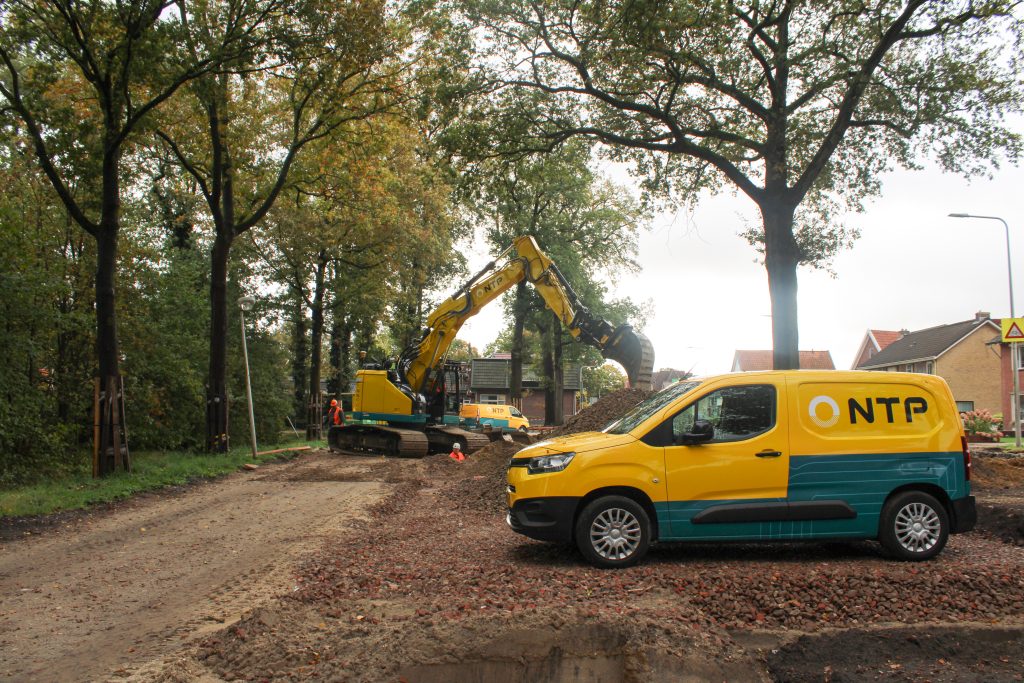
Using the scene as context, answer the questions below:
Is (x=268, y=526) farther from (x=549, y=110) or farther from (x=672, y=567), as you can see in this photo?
(x=549, y=110)

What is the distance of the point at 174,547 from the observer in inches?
387

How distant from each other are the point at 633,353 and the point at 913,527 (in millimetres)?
11370

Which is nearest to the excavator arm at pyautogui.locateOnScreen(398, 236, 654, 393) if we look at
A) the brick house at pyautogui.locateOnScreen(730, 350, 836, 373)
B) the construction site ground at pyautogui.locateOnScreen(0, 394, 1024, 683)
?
the construction site ground at pyautogui.locateOnScreen(0, 394, 1024, 683)

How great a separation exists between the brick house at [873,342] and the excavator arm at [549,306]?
6064 centimetres

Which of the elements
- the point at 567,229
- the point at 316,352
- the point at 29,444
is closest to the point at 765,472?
the point at 29,444

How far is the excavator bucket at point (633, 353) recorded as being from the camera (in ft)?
61.9

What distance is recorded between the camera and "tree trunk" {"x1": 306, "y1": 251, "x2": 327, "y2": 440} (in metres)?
34.4

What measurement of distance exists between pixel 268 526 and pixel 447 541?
3.24m

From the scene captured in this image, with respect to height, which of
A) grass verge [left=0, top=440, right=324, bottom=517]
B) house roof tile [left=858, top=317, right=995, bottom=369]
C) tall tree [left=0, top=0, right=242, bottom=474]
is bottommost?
grass verge [left=0, top=440, right=324, bottom=517]

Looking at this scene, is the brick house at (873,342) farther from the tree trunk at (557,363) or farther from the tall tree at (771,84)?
the tall tree at (771,84)

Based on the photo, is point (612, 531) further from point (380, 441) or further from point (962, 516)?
point (380, 441)

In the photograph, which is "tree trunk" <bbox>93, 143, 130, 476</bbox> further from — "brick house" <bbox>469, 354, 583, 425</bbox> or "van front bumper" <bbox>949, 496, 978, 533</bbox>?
"brick house" <bbox>469, 354, 583, 425</bbox>

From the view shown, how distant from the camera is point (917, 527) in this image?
776 cm

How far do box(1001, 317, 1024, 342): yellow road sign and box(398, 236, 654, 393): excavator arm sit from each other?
8743 millimetres
